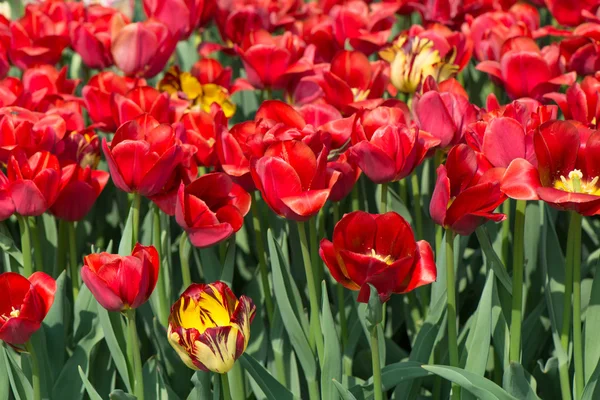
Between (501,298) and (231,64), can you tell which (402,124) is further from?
(231,64)

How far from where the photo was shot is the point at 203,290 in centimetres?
130

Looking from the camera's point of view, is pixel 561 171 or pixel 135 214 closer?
pixel 561 171

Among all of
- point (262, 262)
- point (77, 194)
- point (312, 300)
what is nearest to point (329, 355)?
point (312, 300)

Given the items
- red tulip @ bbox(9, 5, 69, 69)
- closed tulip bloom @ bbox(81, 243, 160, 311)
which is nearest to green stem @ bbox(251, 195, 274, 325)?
closed tulip bloom @ bbox(81, 243, 160, 311)

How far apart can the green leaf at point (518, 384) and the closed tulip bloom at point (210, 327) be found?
46 centimetres

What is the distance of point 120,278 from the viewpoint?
130 centimetres

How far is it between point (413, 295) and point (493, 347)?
195mm

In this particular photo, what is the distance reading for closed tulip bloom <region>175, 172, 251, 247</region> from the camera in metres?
1.44

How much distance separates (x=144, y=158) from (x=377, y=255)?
0.47m

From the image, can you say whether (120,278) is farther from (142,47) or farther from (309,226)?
(142,47)

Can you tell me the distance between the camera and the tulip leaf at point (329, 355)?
1.44 metres

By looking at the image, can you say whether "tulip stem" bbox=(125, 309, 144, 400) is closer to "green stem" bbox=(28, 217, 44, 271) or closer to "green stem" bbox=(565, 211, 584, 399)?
"green stem" bbox=(28, 217, 44, 271)

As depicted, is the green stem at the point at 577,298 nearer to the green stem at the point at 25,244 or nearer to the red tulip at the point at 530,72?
the red tulip at the point at 530,72

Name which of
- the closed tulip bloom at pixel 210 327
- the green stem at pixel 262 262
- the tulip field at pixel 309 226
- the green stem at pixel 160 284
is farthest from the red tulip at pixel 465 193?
the green stem at pixel 160 284
